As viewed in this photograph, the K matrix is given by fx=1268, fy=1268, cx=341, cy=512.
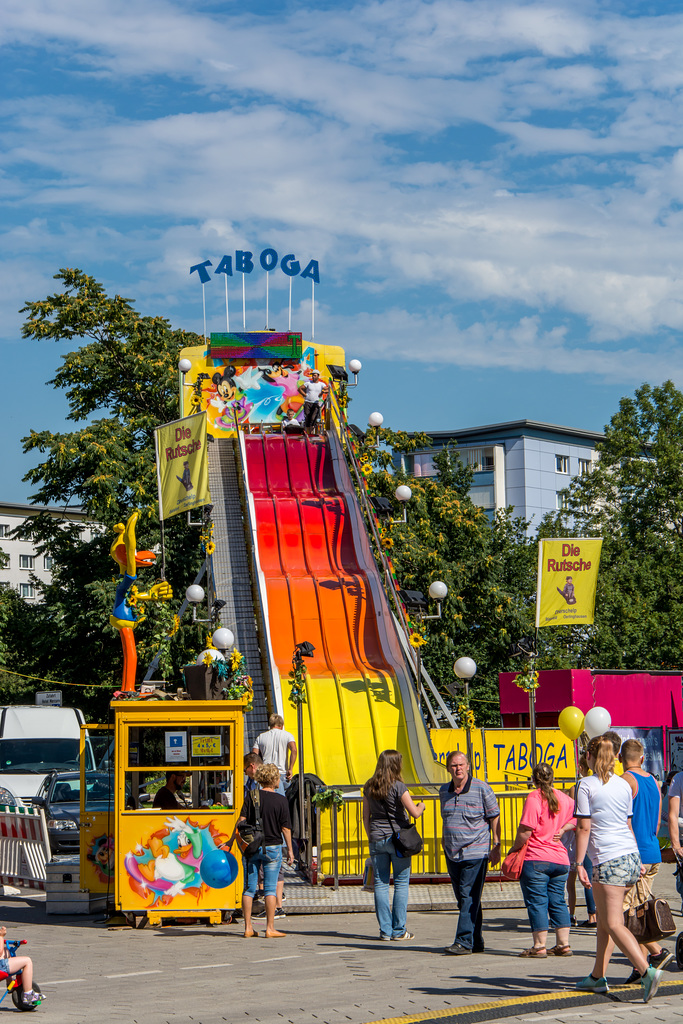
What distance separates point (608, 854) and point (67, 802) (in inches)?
465

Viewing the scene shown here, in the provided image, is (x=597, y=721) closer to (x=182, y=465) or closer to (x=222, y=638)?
(x=222, y=638)

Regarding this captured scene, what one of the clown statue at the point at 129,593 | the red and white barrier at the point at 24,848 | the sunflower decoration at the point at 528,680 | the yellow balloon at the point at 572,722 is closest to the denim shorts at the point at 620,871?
the clown statue at the point at 129,593

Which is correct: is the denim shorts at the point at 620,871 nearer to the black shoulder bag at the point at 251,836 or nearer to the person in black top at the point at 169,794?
the black shoulder bag at the point at 251,836

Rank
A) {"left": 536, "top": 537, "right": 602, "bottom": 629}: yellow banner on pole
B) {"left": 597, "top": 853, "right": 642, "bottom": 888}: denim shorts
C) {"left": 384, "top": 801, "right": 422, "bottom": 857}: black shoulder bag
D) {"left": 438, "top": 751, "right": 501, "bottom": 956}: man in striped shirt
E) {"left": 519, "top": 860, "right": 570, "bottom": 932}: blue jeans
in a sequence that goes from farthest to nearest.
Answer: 1. {"left": 536, "top": 537, "right": 602, "bottom": 629}: yellow banner on pole
2. {"left": 384, "top": 801, "right": 422, "bottom": 857}: black shoulder bag
3. {"left": 438, "top": 751, "right": 501, "bottom": 956}: man in striped shirt
4. {"left": 519, "top": 860, "right": 570, "bottom": 932}: blue jeans
5. {"left": 597, "top": 853, "right": 642, "bottom": 888}: denim shorts

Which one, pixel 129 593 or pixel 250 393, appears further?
pixel 250 393

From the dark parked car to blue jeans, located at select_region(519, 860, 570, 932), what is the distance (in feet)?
17.6

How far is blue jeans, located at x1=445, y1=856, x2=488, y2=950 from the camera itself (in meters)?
10.5

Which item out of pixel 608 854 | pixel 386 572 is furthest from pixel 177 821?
pixel 386 572

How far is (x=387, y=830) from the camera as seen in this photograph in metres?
11.2

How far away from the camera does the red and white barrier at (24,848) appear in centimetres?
1589

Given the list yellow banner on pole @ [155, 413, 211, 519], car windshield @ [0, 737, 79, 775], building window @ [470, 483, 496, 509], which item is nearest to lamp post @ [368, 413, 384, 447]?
yellow banner on pole @ [155, 413, 211, 519]

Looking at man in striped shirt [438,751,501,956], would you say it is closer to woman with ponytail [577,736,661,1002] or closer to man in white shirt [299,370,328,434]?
woman with ponytail [577,736,661,1002]

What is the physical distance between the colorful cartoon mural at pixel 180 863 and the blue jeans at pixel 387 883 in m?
1.87

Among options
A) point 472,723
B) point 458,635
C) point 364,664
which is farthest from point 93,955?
point 458,635
